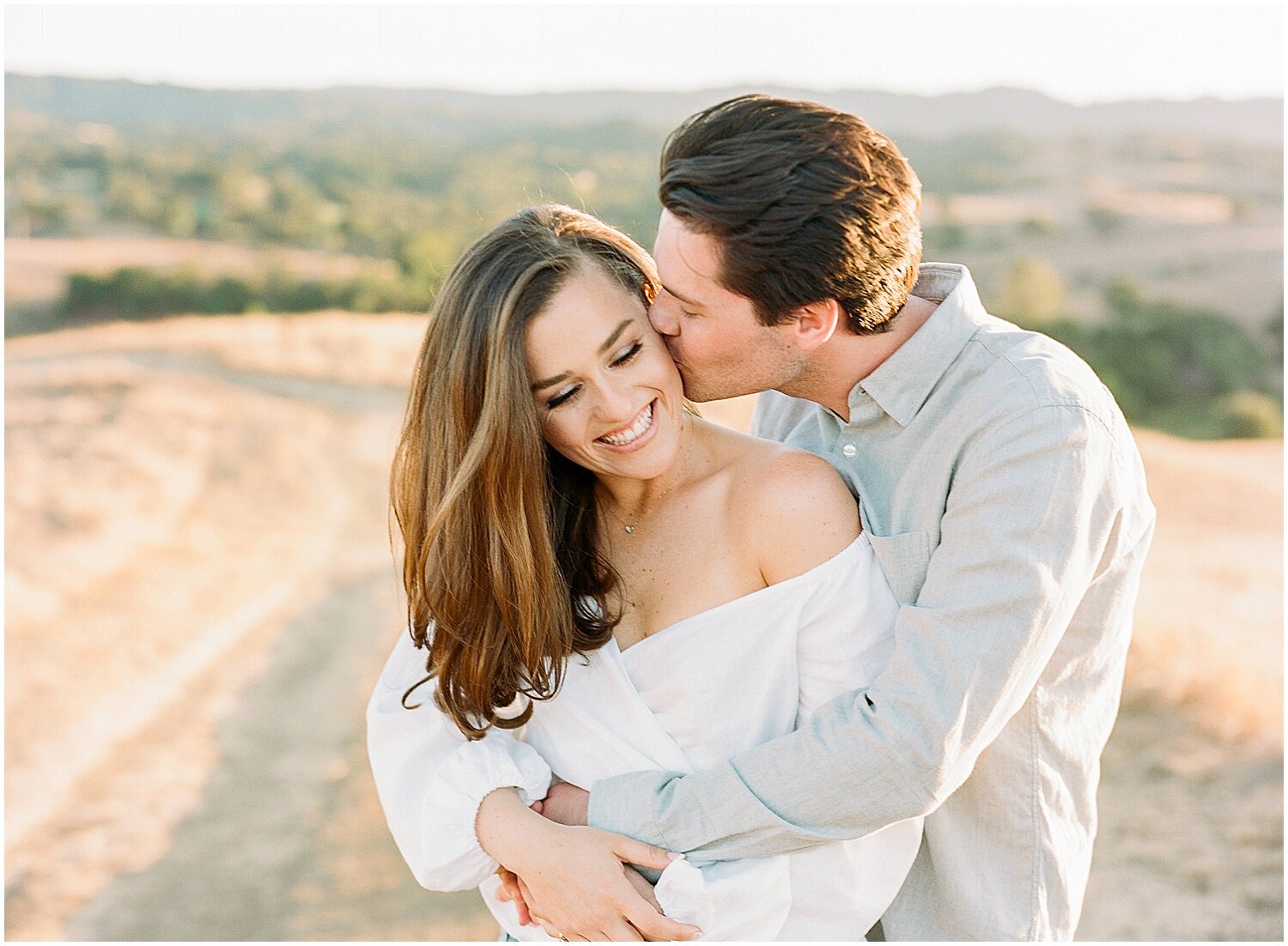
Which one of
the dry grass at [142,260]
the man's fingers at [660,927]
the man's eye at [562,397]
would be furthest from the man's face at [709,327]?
the dry grass at [142,260]

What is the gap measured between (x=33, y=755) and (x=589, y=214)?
7402 millimetres

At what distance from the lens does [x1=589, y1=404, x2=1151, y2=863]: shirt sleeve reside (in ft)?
6.28

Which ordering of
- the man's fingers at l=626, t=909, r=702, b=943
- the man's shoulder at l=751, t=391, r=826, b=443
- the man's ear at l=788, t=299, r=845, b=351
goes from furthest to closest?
the man's shoulder at l=751, t=391, r=826, b=443
the man's ear at l=788, t=299, r=845, b=351
the man's fingers at l=626, t=909, r=702, b=943

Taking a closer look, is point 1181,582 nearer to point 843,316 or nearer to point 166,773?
point 166,773

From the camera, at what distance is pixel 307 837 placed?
7.24 metres

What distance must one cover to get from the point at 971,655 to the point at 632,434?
742 mm

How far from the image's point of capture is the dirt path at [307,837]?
20.6 ft

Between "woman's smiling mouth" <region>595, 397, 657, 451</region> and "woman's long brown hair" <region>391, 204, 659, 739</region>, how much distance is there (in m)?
0.13

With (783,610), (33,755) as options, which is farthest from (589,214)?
(33,755)

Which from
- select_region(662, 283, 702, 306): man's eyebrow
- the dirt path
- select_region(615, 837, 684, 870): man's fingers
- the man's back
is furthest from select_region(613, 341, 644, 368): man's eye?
the dirt path

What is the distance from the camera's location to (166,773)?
797 cm

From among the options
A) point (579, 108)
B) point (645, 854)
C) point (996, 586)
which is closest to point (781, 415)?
point (996, 586)

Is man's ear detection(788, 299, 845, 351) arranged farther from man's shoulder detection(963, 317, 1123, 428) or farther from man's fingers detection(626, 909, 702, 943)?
man's fingers detection(626, 909, 702, 943)

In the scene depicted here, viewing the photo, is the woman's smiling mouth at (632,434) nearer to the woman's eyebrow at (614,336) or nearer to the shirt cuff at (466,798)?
the woman's eyebrow at (614,336)
